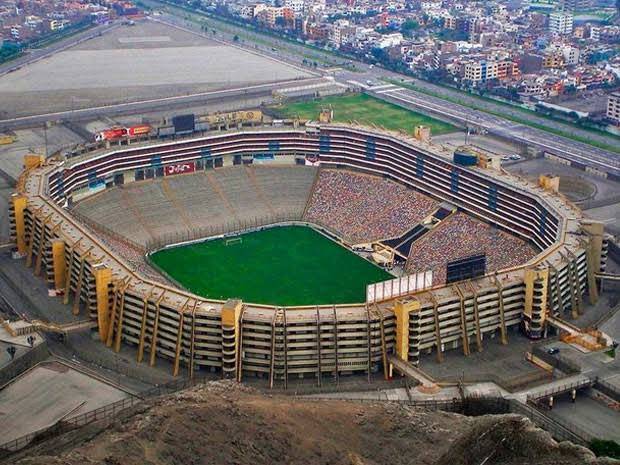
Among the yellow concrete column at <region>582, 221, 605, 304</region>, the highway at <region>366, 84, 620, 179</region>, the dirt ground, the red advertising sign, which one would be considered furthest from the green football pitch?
the highway at <region>366, 84, 620, 179</region>

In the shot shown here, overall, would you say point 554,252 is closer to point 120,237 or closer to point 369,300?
point 369,300

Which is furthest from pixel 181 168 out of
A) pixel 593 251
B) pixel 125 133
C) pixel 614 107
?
pixel 614 107

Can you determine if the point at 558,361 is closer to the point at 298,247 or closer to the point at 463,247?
the point at 463,247

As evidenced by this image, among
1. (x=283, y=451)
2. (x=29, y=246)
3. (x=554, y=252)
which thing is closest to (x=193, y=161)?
(x=29, y=246)

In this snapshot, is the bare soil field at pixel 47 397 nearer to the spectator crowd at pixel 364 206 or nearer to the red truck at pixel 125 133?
the spectator crowd at pixel 364 206

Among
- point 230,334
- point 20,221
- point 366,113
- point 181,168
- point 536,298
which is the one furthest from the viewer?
point 366,113

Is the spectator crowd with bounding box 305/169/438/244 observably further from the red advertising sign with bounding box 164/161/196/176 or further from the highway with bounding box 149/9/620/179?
the highway with bounding box 149/9/620/179

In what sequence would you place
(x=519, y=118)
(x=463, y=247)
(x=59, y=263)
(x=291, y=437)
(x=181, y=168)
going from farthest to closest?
(x=519, y=118) → (x=181, y=168) → (x=463, y=247) → (x=59, y=263) → (x=291, y=437)
